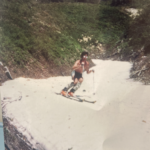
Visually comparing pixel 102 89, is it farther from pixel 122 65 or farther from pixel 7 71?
pixel 7 71

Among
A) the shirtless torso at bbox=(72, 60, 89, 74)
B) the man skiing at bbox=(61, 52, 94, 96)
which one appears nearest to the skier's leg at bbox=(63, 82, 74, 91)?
the man skiing at bbox=(61, 52, 94, 96)

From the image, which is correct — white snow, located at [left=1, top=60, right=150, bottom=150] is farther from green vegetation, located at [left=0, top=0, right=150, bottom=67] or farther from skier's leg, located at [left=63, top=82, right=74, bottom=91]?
green vegetation, located at [left=0, top=0, right=150, bottom=67]

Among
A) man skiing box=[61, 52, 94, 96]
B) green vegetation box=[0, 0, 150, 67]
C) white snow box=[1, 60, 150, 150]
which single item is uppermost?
green vegetation box=[0, 0, 150, 67]

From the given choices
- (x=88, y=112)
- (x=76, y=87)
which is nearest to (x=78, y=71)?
(x=76, y=87)

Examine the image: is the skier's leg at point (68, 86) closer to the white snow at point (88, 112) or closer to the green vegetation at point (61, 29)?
the white snow at point (88, 112)

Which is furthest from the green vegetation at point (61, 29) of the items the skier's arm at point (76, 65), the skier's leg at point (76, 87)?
the skier's leg at point (76, 87)

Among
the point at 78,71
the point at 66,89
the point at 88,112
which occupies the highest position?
the point at 78,71

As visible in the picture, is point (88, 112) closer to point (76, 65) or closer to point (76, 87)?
point (76, 87)

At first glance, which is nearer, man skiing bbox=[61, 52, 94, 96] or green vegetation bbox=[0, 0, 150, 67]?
green vegetation bbox=[0, 0, 150, 67]

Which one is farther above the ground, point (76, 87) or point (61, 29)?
point (61, 29)

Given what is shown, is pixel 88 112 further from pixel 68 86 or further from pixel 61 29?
pixel 61 29
